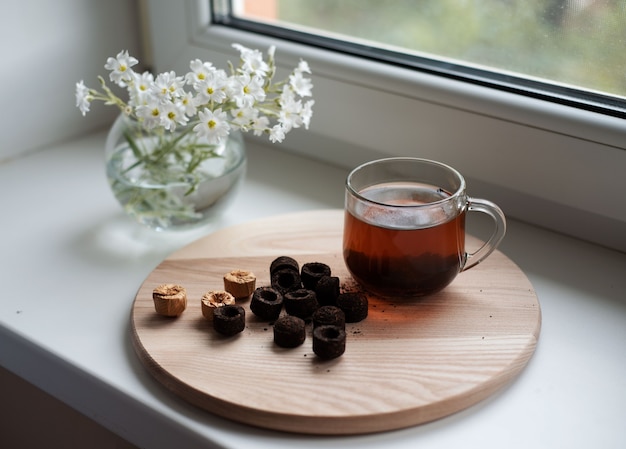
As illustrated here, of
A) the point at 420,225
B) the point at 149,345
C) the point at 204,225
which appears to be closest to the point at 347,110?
the point at 204,225

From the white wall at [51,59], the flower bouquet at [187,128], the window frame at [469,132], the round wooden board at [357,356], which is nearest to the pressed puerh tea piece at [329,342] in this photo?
the round wooden board at [357,356]

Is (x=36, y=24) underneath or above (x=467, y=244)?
above

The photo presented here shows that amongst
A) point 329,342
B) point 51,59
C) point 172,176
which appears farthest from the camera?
point 51,59

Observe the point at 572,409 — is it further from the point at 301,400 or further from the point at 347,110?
the point at 347,110

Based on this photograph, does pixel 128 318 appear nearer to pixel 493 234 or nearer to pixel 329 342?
pixel 329 342

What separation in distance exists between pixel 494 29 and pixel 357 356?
1.61ft

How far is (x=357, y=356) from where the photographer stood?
2.43 ft

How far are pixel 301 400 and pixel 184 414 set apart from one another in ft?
0.35

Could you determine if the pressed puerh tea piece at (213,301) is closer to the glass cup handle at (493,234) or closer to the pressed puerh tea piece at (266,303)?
the pressed puerh tea piece at (266,303)

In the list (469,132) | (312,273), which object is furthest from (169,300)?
(469,132)

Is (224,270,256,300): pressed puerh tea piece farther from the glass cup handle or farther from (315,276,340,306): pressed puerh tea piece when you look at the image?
the glass cup handle

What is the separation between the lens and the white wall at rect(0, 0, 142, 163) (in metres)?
1.12

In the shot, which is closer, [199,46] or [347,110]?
[347,110]

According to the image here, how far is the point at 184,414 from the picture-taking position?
704 millimetres
